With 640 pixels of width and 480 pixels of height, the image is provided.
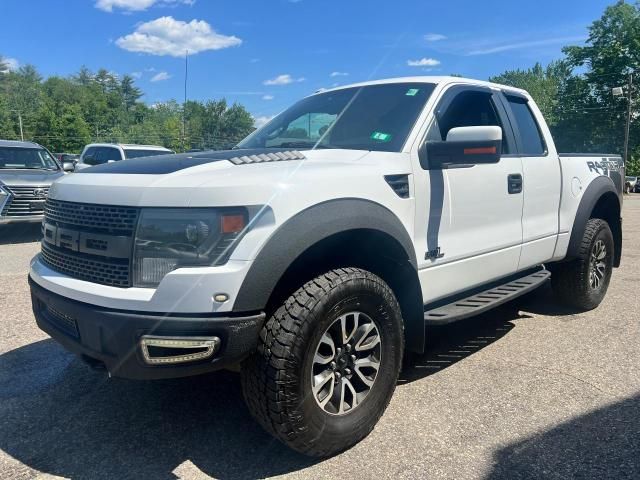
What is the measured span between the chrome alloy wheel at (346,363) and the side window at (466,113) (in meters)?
1.33

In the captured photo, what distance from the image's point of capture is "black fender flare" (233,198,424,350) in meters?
2.25

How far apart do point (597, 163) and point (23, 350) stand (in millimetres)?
5185

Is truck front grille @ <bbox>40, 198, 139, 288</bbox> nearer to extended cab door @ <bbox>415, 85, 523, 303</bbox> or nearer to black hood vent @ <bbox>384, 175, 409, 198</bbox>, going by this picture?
black hood vent @ <bbox>384, 175, 409, 198</bbox>

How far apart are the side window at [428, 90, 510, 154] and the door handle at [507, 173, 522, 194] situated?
0.64ft

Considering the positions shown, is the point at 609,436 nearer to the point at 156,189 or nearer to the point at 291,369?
the point at 291,369

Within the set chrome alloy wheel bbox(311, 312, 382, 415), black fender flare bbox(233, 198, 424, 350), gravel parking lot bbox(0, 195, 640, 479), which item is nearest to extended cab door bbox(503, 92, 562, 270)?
gravel parking lot bbox(0, 195, 640, 479)

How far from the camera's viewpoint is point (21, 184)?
9406 mm

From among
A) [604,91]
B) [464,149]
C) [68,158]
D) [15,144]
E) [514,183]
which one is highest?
[604,91]

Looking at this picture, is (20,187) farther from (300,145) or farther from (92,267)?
(92,267)

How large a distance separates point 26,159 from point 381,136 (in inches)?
380

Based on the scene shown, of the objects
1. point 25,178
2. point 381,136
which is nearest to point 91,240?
point 381,136

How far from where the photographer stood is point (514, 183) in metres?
3.90

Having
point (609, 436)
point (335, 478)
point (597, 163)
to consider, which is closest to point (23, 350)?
point (335, 478)

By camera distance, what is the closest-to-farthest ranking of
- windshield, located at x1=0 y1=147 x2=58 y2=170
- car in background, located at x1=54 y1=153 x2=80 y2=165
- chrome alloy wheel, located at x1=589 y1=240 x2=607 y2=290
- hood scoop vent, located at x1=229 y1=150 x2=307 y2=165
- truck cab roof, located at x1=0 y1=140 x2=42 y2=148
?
hood scoop vent, located at x1=229 y1=150 x2=307 y2=165 < chrome alloy wheel, located at x1=589 y1=240 x2=607 y2=290 < windshield, located at x1=0 y1=147 x2=58 y2=170 < truck cab roof, located at x1=0 y1=140 x2=42 y2=148 < car in background, located at x1=54 y1=153 x2=80 y2=165
